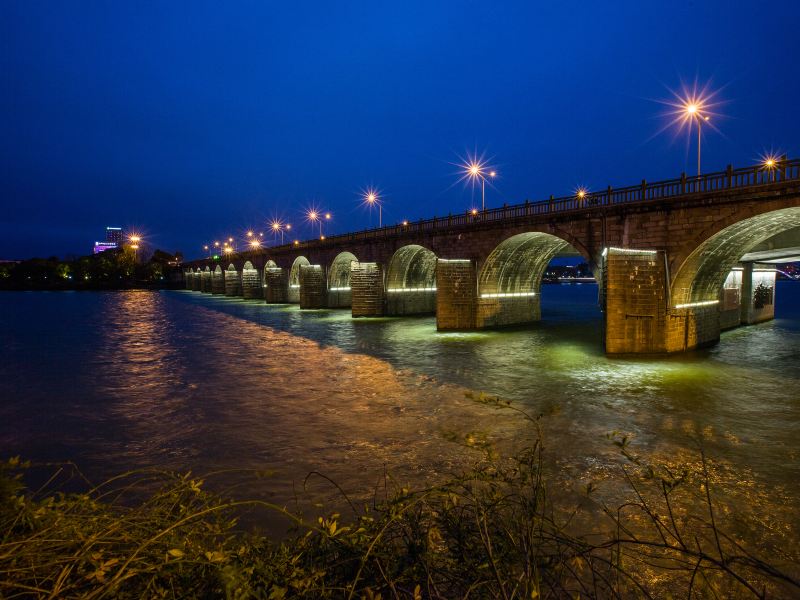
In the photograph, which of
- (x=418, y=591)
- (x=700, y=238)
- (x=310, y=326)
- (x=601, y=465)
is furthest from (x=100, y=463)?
(x=310, y=326)

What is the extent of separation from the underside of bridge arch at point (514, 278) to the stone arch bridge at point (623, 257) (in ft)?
0.30

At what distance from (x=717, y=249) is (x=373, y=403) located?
16322 millimetres

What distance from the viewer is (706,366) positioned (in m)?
18.2

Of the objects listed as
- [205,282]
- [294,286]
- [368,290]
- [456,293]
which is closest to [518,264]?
[456,293]

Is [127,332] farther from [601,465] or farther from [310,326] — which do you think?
[601,465]

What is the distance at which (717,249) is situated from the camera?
63.6 ft

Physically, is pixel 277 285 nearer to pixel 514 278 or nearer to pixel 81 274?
pixel 514 278

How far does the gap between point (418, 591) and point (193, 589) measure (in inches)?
50.9

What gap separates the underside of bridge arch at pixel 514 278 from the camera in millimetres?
28938

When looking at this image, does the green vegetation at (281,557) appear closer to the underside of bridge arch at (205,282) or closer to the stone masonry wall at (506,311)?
the stone masonry wall at (506,311)

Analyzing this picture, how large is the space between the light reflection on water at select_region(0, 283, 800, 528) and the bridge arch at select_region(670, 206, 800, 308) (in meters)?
2.90

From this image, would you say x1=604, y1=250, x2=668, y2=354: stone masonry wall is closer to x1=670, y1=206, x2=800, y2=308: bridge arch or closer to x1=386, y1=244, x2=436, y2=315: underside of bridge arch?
x1=670, y1=206, x2=800, y2=308: bridge arch

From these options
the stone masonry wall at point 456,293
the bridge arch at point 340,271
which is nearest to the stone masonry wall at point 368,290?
the bridge arch at point 340,271

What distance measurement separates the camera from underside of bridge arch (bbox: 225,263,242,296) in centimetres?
7969
